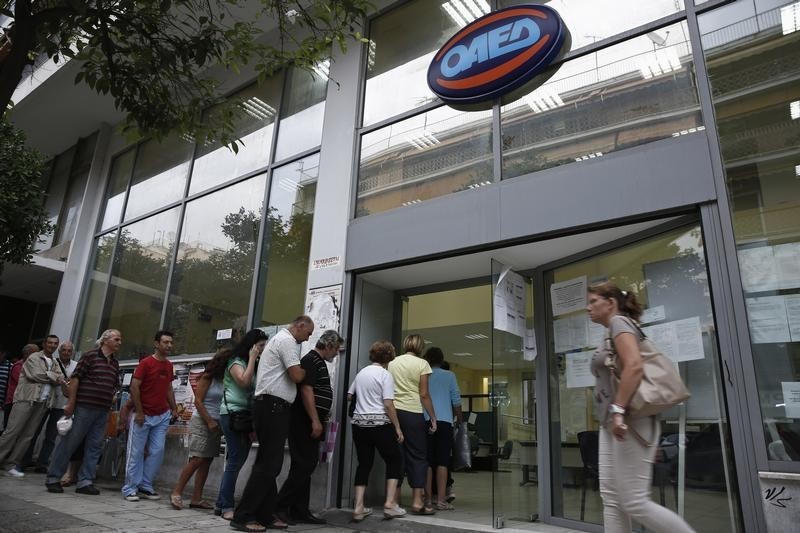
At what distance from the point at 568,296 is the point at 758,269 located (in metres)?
1.71

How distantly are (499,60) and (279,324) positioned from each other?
3.87 m

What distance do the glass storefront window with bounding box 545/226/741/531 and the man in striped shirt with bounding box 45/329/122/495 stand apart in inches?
184

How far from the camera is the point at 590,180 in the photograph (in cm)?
456

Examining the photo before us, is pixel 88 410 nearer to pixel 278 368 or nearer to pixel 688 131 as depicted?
pixel 278 368

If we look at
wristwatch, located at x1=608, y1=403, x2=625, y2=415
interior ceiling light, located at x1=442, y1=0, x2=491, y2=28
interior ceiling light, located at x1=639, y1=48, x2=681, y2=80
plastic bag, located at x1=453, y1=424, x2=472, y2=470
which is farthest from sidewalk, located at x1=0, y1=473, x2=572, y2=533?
interior ceiling light, located at x1=442, y1=0, x2=491, y2=28

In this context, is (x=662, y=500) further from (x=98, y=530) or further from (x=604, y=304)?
(x=98, y=530)

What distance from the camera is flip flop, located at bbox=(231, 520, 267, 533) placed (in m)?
4.22

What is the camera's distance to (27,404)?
23.1 ft

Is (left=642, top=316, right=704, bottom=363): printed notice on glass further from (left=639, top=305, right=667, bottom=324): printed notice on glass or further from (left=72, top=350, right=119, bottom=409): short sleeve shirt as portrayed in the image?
(left=72, top=350, right=119, bottom=409): short sleeve shirt

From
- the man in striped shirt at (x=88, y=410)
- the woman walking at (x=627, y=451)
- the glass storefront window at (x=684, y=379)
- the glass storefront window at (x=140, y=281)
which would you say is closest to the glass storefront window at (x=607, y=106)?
the glass storefront window at (x=684, y=379)

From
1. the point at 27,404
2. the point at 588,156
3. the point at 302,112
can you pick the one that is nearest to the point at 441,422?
the point at 588,156

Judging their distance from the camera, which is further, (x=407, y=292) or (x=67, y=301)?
(x=67, y=301)

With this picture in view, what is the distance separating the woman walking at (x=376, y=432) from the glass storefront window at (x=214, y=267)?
269 centimetres

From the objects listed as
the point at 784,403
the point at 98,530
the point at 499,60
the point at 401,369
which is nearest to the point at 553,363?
the point at 401,369
